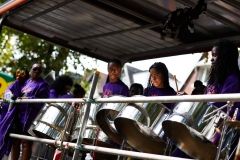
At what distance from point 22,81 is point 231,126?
2917 millimetres

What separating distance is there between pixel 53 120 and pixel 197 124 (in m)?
1.52

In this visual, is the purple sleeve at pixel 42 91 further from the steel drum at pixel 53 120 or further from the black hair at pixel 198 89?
the black hair at pixel 198 89

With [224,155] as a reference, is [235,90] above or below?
above

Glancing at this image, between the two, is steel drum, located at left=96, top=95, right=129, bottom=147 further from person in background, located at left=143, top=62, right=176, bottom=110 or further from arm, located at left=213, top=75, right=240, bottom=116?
arm, located at left=213, top=75, right=240, bottom=116

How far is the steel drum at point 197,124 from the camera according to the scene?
240 centimetres

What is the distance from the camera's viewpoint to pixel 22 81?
15.7 feet

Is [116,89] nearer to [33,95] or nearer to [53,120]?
[53,120]

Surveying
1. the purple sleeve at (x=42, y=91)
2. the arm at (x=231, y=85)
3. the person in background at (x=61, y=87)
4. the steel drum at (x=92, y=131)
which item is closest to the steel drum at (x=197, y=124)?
the arm at (x=231, y=85)

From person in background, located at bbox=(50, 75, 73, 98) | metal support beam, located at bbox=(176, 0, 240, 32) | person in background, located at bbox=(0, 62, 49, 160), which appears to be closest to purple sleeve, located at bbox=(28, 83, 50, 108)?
person in background, located at bbox=(0, 62, 49, 160)

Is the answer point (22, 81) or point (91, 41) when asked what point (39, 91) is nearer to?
point (22, 81)

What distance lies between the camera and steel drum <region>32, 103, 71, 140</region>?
141 inches

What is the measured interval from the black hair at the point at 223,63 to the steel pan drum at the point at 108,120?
0.62m

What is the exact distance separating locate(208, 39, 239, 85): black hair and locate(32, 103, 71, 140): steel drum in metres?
1.19

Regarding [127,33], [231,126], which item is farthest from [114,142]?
[127,33]
